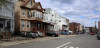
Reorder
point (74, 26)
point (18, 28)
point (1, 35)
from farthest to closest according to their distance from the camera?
1. point (74, 26)
2. point (18, 28)
3. point (1, 35)

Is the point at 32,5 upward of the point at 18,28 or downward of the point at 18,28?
upward

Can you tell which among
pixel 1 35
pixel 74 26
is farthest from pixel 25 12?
pixel 74 26

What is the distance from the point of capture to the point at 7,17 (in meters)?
27.9

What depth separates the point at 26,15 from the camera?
3694 cm

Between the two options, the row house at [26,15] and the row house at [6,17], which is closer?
the row house at [6,17]

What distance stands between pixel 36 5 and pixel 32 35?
39.2ft

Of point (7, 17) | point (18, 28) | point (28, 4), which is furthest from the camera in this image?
point (28, 4)

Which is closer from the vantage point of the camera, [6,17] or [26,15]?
[6,17]

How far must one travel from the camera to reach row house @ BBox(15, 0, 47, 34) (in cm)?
3547

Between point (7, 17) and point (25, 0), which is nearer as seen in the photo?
point (7, 17)

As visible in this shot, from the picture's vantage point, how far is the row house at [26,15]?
35469 mm

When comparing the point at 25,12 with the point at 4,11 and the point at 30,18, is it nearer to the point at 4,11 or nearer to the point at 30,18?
the point at 30,18

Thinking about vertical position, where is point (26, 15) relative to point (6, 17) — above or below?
above

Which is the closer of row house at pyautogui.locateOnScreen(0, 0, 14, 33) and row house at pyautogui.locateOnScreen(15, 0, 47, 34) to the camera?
row house at pyautogui.locateOnScreen(0, 0, 14, 33)
